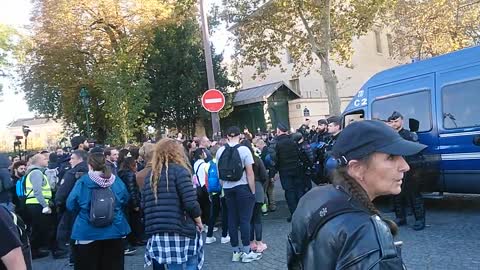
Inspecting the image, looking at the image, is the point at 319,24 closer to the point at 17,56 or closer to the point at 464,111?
the point at 464,111

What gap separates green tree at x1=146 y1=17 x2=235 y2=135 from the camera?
2852cm

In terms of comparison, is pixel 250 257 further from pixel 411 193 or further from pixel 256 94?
pixel 256 94

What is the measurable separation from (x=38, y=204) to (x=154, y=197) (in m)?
4.57

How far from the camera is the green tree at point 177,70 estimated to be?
28516mm

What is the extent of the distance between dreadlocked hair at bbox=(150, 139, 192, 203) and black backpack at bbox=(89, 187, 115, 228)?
54 cm

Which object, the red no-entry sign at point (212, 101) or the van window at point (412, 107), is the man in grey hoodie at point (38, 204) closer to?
the red no-entry sign at point (212, 101)

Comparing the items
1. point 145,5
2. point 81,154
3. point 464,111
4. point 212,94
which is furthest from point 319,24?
point 81,154

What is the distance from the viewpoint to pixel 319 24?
22750 mm

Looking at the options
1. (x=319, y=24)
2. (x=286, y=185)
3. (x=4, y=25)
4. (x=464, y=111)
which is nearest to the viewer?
(x=464, y=111)

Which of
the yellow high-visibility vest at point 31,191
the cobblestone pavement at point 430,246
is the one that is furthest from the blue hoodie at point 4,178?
the yellow high-visibility vest at point 31,191

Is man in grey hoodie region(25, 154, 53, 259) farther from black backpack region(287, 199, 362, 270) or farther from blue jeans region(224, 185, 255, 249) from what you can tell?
black backpack region(287, 199, 362, 270)

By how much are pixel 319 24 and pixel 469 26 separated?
31.8 feet

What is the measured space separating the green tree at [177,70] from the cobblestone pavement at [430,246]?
19.8 metres

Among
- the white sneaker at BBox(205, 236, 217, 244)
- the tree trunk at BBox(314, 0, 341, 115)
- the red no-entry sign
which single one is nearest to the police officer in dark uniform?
the white sneaker at BBox(205, 236, 217, 244)
